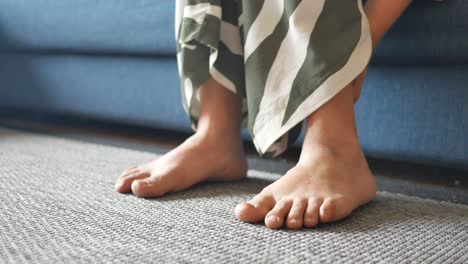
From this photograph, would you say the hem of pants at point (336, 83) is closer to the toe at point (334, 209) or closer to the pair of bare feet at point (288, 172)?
the pair of bare feet at point (288, 172)

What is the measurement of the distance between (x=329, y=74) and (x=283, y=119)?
0.26 ft

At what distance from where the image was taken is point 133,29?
1156 mm

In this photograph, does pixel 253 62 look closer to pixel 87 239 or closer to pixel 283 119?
pixel 283 119

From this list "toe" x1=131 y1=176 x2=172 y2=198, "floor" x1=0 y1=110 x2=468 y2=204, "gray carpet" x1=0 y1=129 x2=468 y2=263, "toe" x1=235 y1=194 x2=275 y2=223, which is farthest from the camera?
"floor" x1=0 y1=110 x2=468 y2=204

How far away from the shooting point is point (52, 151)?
111 centimetres

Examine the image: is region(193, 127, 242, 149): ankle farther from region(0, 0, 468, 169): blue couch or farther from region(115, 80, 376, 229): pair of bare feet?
region(0, 0, 468, 169): blue couch

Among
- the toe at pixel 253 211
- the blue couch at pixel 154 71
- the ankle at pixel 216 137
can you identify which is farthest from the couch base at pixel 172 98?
the toe at pixel 253 211

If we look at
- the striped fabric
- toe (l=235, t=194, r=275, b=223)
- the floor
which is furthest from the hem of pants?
the floor

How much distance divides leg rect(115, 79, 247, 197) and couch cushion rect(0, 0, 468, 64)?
0.24m

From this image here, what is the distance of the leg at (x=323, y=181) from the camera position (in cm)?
60

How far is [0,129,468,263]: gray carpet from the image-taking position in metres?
0.50

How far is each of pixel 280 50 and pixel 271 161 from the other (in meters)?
0.39

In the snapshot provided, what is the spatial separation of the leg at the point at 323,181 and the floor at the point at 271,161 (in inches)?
7.0

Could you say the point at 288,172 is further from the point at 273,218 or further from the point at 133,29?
the point at 133,29
